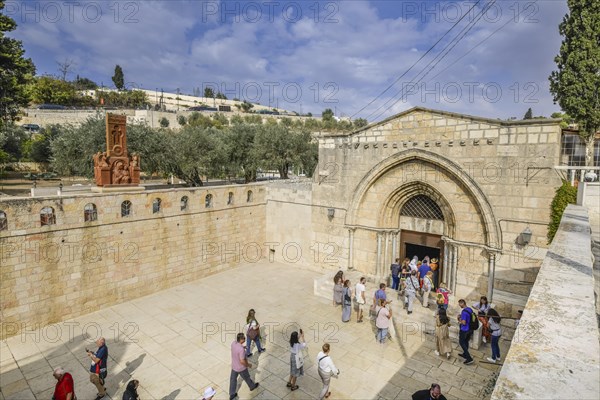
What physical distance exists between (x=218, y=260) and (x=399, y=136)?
9926mm

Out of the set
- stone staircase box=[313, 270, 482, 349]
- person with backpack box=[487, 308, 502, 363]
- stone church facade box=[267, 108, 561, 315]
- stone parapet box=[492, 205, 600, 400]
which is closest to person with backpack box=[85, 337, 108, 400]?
stone staircase box=[313, 270, 482, 349]

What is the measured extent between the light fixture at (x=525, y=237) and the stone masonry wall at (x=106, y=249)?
1173cm

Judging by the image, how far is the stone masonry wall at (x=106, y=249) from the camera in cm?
1030

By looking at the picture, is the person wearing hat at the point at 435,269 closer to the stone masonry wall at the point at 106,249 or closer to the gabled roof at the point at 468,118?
the gabled roof at the point at 468,118

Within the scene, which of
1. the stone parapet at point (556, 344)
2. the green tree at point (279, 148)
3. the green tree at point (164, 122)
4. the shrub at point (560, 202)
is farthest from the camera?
the green tree at point (164, 122)

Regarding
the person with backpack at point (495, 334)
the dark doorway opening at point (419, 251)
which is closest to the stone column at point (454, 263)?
the dark doorway opening at point (419, 251)

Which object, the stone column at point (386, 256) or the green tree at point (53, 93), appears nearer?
the stone column at point (386, 256)

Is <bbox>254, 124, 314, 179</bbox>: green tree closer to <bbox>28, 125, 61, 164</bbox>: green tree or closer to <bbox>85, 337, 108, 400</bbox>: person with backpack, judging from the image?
<bbox>85, 337, 108, 400</bbox>: person with backpack

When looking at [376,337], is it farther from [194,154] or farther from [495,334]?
[194,154]

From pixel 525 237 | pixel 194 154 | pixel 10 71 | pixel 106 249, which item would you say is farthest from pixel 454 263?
pixel 10 71

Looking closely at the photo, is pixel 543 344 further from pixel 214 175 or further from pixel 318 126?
pixel 318 126

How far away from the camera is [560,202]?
9.77 metres

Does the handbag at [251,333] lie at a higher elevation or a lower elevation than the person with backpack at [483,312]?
lower

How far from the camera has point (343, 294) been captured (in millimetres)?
11305
